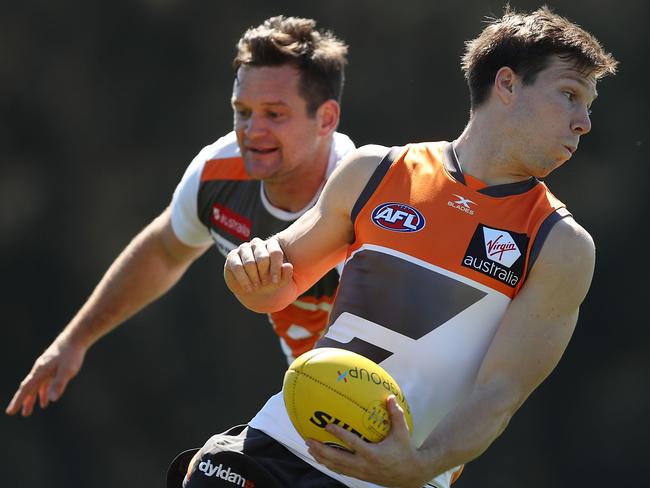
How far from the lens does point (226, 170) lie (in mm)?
5020

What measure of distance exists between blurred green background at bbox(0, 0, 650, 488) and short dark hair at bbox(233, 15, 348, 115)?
4.42ft

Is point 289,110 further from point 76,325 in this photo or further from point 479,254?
point 479,254

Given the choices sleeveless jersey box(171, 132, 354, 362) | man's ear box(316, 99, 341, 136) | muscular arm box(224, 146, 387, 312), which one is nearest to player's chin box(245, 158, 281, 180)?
sleeveless jersey box(171, 132, 354, 362)

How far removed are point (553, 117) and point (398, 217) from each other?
0.53 m

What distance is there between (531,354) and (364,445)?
22.2 inches

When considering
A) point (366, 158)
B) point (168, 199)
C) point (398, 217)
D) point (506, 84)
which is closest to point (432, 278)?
point (398, 217)

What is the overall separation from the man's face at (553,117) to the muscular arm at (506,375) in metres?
0.23

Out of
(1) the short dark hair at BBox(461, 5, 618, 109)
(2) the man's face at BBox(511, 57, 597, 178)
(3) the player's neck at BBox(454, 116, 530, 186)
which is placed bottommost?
(3) the player's neck at BBox(454, 116, 530, 186)

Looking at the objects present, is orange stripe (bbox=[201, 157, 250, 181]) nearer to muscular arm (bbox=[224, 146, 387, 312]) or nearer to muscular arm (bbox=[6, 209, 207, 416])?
muscular arm (bbox=[6, 209, 207, 416])

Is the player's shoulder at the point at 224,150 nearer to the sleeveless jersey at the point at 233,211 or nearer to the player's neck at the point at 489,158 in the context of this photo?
the sleeveless jersey at the point at 233,211

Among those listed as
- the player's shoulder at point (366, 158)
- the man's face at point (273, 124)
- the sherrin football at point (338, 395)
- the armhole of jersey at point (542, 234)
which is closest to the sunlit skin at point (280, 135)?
the man's face at point (273, 124)

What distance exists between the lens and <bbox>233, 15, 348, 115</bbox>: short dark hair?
4.93 m

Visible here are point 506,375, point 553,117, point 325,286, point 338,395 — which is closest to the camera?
point 338,395

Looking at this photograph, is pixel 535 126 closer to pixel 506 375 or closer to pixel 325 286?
pixel 506 375
